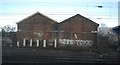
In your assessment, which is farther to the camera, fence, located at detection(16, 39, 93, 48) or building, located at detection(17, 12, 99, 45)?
building, located at detection(17, 12, 99, 45)

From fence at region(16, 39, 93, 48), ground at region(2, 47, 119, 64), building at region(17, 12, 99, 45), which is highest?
building at region(17, 12, 99, 45)

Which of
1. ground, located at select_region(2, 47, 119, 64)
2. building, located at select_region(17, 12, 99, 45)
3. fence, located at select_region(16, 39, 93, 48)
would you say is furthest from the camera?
building, located at select_region(17, 12, 99, 45)

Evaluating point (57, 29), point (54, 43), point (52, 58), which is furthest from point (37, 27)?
point (52, 58)

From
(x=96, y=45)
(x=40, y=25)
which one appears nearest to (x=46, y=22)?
(x=40, y=25)

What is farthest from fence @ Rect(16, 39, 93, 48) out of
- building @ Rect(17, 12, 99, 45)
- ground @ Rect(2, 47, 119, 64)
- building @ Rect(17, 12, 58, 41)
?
ground @ Rect(2, 47, 119, 64)

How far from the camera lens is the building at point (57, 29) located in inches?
755

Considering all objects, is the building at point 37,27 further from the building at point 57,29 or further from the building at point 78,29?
the building at point 78,29

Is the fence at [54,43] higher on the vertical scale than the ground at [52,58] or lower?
higher

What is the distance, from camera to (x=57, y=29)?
65.0ft

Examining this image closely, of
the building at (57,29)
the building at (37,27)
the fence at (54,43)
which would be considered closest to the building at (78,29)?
the building at (57,29)

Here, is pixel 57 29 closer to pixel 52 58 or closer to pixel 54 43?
pixel 54 43

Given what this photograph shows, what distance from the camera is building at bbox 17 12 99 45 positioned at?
19.2 meters

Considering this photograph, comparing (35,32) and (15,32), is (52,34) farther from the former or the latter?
(15,32)

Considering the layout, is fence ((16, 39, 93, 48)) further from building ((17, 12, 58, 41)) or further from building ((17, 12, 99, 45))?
building ((17, 12, 58, 41))
